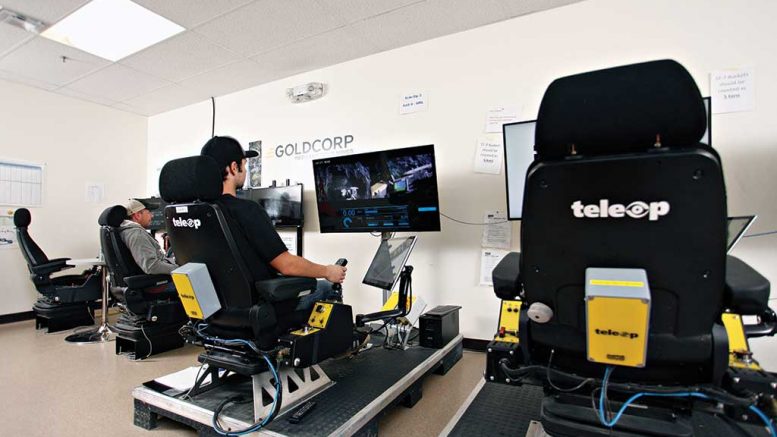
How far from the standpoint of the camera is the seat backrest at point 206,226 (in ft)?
5.31

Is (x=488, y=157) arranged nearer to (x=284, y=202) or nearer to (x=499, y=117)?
(x=499, y=117)

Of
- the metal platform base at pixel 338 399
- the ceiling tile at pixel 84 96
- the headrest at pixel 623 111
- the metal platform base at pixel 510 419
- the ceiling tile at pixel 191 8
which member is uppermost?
the ceiling tile at pixel 84 96

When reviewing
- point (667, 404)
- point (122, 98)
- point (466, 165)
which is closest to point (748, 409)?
point (667, 404)

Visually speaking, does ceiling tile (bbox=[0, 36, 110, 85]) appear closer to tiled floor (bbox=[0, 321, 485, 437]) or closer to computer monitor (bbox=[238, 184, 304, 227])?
computer monitor (bbox=[238, 184, 304, 227])

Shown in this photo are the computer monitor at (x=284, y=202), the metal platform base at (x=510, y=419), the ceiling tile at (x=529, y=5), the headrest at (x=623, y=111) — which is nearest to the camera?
the headrest at (x=623, y=111)

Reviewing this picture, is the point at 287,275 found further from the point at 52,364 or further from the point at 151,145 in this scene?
the point at 151,145

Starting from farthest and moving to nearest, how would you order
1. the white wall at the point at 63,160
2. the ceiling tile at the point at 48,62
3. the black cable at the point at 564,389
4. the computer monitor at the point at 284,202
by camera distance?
the white wall at the point at 63,160
the computer monitor at the point at 284,202
the ceiling tile at the point at 48,62
the black cable at the point at 564,389

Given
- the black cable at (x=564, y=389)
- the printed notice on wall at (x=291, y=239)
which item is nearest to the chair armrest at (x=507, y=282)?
the black cable at (x=564, y=389)

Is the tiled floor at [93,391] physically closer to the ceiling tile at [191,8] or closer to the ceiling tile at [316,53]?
the ceiling tile at [191,8]

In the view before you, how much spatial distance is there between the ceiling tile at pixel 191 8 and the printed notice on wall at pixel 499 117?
1987 millimetres

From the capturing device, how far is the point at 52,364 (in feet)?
9.23

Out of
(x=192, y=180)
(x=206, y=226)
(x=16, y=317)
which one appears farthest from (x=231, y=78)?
(x=16, y=317)

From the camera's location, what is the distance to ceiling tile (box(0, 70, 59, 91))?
404cm

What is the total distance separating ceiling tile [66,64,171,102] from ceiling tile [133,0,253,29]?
1.40 metres
